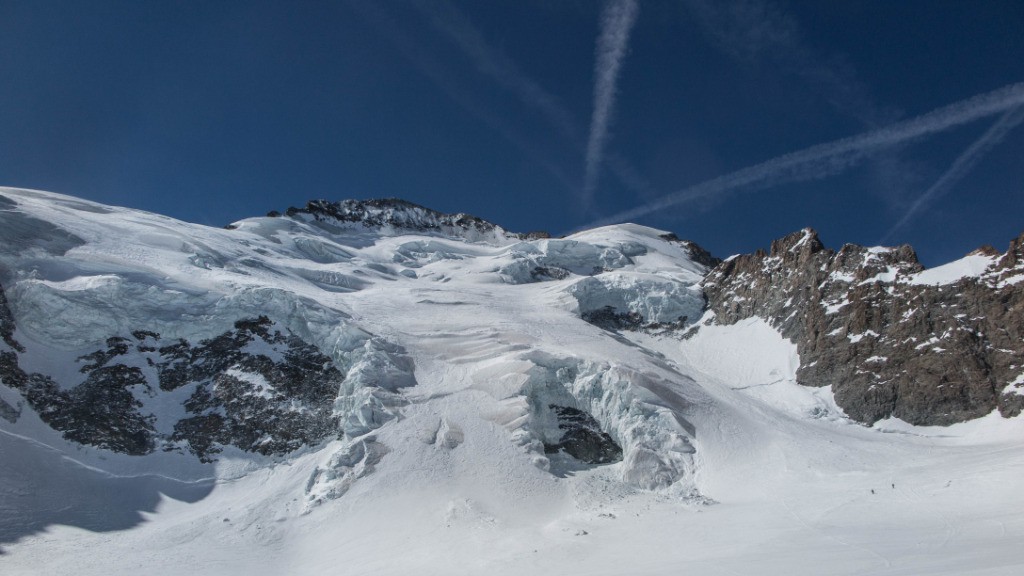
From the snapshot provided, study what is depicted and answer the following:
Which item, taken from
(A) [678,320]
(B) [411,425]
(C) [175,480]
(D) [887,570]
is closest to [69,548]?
(C) [175,480]

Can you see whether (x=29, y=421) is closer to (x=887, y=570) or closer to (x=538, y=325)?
(x=538, y=325)

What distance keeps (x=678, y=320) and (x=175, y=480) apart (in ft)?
165

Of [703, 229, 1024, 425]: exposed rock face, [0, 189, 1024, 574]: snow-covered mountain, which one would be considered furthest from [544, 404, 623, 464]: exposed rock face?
[703, 229, 1024, 425]: exposed rock face

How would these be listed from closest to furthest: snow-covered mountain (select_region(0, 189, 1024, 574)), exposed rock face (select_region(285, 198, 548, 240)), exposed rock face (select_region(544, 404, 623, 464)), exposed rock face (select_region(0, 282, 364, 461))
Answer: snow-covered mountain (select_region(0, 189, 1024, 574)) < exposed rock face (select_region(0, 282, 364, 461)) < exposed rock face (select_region(544, 404, 623, 464)) < exposed rock face (select_region(285, 198, 548, 240))

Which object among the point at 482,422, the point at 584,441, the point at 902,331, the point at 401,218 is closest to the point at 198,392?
the point at 482,422

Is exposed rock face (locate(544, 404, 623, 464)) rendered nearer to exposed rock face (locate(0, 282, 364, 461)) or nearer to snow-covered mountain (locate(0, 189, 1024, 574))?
snow-covered mountain (locate(0, 189, 1024, 574))

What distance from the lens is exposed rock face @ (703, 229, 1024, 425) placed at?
44.3m

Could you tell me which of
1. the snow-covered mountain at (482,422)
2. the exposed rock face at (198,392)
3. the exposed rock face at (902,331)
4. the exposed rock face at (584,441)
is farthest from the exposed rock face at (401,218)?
the exposed rock face at (584,441)

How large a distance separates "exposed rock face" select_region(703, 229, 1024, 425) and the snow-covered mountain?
175 millimetres

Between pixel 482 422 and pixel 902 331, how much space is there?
3348 centimetres

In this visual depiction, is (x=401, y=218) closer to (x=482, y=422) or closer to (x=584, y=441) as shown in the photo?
(x=482, y=422)

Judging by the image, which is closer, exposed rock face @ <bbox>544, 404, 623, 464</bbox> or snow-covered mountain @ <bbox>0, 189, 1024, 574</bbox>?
snow-covered mountain @ <bbox>0, 189, 1024, 574</bbox>

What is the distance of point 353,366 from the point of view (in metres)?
46.1

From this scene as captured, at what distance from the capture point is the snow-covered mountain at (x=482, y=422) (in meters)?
29.9
